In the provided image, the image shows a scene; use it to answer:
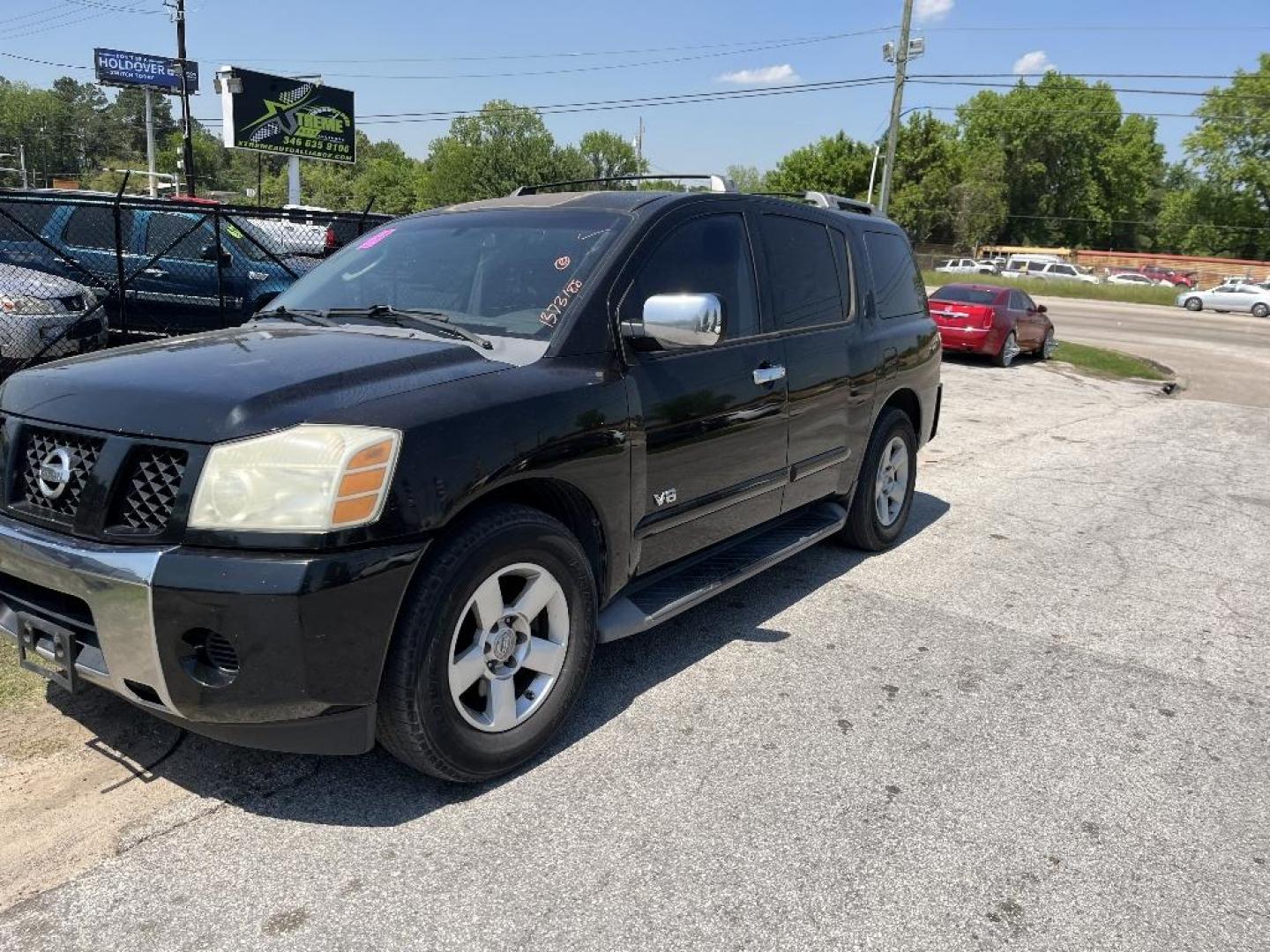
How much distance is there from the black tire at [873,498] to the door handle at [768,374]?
4.29 ft

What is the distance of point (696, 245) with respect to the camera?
3926mm

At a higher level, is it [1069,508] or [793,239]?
[793,239]

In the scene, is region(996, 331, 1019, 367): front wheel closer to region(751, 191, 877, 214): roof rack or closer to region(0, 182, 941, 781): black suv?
region(751, 191, 877, 214): roof rack

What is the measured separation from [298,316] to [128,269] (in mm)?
7656

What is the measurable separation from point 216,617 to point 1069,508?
6.41 meters

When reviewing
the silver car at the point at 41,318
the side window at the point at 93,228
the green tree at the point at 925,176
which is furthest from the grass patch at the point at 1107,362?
the green tree at the point at 925,176

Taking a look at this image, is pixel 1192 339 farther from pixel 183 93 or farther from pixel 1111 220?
pixel 1111 220

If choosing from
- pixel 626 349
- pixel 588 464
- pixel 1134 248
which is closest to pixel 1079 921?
pixel 588 464

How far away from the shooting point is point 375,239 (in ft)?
13.9

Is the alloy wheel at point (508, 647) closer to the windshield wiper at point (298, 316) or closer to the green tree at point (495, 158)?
the windshield wiper at point (298, 316)

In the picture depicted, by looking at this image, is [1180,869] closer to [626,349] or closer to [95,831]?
[626,349]

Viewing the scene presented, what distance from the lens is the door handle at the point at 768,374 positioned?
13.5ft

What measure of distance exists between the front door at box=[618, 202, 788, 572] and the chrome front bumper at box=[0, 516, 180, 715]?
5.37 feet

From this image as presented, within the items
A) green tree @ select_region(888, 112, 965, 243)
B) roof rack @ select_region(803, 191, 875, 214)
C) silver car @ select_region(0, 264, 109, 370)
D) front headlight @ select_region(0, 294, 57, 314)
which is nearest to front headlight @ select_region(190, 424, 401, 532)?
roof rack @ select_region(803, 191, 875, 214)
